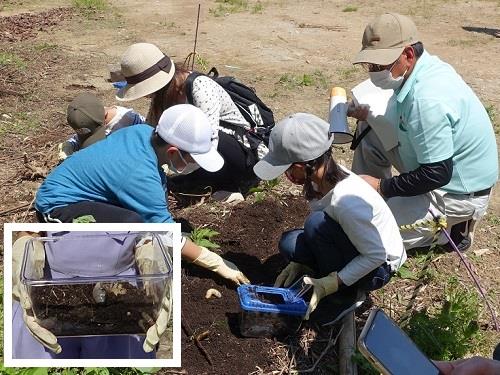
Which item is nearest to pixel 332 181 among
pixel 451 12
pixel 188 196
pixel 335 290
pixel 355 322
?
pixel 335 290

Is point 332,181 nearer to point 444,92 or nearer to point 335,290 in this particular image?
point 335,290

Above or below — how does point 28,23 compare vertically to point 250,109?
below

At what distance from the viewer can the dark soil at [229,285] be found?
9.21 ft

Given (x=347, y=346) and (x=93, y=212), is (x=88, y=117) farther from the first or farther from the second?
(x=347, y=346)

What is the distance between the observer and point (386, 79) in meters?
3.28

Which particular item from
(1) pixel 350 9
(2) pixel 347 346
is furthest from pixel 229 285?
(1) pixel 350 9

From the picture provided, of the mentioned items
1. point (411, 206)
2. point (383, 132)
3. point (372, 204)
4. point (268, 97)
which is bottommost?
point (268, 97)

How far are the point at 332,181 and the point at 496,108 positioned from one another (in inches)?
150

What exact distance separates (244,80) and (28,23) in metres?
3.96

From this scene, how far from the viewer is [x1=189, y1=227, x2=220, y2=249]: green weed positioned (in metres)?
3.46

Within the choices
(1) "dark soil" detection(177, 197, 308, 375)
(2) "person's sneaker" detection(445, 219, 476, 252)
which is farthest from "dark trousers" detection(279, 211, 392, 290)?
(2) "person's sneaker" detection(445, 219, 476, 252)

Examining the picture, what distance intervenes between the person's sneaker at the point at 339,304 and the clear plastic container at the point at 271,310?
12 cm

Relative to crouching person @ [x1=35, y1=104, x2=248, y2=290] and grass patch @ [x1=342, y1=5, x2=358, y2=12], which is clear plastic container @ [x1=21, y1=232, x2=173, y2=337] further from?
grass patch @ [x1=342, y1=5, x2=358, y2=12]

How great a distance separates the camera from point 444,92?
3.21 metres
